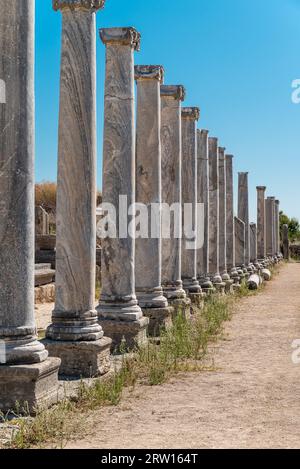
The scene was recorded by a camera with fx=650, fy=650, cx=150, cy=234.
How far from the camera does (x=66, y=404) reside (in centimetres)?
762

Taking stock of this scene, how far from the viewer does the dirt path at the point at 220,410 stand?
663 cm

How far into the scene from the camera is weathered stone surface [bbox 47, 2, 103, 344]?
964 centimetres

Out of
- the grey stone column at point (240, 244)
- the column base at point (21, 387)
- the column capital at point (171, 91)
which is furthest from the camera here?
the grey stone column at point (240, 244)

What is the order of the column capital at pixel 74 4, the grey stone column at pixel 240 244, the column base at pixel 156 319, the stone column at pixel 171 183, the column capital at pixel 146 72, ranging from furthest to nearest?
the grey stone column at pixel 240 244 < the stone column at pixel 171 183 < the column capital at pixel 146 72 < the column base at pixel 156 319 < the column capital at pixel 74 4

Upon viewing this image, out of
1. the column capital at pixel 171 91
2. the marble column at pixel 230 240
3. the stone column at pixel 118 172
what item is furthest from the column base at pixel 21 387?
the marble column at pixel 230 240

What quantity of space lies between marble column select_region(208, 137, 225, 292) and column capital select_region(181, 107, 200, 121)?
5.97 meters

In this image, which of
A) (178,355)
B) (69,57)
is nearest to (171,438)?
(178,355)

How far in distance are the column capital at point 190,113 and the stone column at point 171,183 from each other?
78.5 inches

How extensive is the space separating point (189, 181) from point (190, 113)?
2.02 m

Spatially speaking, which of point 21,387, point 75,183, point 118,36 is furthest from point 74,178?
point 118,36

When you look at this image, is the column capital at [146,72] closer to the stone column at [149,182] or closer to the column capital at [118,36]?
the stone column at [149,182]

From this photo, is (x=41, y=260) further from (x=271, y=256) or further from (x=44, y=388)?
(x=271, y=256)

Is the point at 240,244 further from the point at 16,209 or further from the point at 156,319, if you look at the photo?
the point at 16,209

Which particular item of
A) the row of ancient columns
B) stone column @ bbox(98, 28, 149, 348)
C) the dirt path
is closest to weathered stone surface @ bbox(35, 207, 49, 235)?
the row of ancient columns
